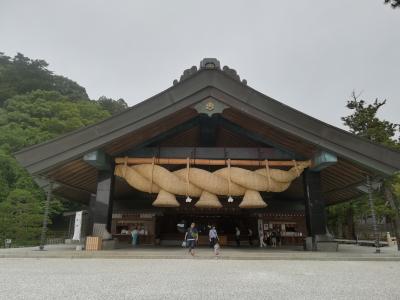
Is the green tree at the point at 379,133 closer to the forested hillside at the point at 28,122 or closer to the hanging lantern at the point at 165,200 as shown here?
the hanging lantern at the point at 165,200

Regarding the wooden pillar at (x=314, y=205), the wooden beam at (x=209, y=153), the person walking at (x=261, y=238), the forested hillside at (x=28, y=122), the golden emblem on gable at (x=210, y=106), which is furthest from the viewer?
the forested hillside at (x=28, y=122)

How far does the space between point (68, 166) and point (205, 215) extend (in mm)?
8794

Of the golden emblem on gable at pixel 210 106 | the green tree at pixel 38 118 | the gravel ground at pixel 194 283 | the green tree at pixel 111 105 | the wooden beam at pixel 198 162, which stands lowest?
the gravel ground at pixel 194 283

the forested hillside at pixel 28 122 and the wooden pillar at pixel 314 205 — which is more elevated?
the forested hillside at pixel 28 122

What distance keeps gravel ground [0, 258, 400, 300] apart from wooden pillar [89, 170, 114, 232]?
13.2ft

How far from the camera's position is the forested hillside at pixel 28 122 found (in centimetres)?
2141

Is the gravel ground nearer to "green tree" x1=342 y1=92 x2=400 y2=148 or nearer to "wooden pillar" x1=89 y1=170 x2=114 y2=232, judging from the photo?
"wooden pillar" x1=89 y1=170 x2=114 y2=232

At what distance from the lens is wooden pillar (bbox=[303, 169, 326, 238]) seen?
1116 cm

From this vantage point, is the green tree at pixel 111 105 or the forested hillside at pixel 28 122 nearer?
the forested hillside at pixel 28 122

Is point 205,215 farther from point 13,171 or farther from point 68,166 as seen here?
point 13,171

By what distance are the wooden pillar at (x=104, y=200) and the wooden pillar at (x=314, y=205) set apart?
7925 millimetres

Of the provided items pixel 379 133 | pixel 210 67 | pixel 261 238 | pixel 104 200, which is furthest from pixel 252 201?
pixel 379 133

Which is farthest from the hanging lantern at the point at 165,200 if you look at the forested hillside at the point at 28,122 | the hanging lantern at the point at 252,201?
the forested hillside at the point at 28,122

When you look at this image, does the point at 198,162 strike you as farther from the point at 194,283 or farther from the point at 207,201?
Answer: the point at 194,283
